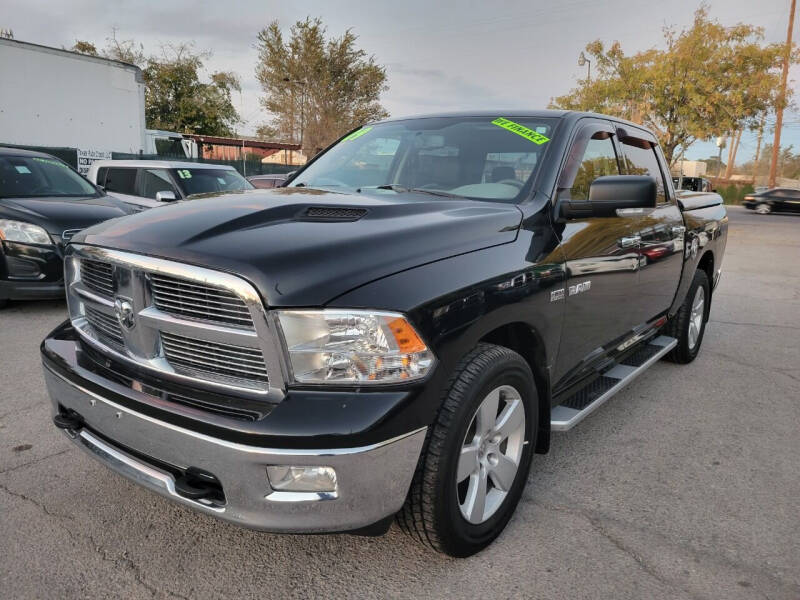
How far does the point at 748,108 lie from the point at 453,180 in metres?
26.6

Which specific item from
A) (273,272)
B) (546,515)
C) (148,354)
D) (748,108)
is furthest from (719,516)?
(748,108)

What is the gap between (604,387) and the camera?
3396mm

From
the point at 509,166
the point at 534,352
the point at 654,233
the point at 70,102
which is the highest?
the point at 70,102

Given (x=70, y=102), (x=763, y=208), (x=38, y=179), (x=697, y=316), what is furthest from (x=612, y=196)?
(x=763, y=208)

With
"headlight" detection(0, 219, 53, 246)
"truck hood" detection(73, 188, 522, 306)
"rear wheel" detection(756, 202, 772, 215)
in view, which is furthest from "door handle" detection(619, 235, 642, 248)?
"rear wheel" detection(756, 202, 772, 215)

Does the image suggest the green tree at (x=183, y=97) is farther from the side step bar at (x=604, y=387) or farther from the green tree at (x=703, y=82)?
the side step bar at (x=604, y=387)

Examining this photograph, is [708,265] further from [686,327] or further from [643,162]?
[643,162]

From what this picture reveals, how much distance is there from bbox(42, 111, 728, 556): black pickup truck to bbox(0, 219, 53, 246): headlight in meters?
3.78

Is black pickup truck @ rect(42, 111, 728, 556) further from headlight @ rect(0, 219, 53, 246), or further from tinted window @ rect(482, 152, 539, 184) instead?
headlight @ rect(0, 219, 53, 246)

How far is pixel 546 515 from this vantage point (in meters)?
2.69

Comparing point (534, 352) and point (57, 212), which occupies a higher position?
point (57, 212)

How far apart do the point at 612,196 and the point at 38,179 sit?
6.55m

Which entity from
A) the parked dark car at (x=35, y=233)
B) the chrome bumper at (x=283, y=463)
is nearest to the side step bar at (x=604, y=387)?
the chrome bumper at (x=283, y=463)

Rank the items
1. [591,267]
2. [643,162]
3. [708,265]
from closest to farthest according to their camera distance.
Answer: [591,267]
[643,162]
[708,265]
